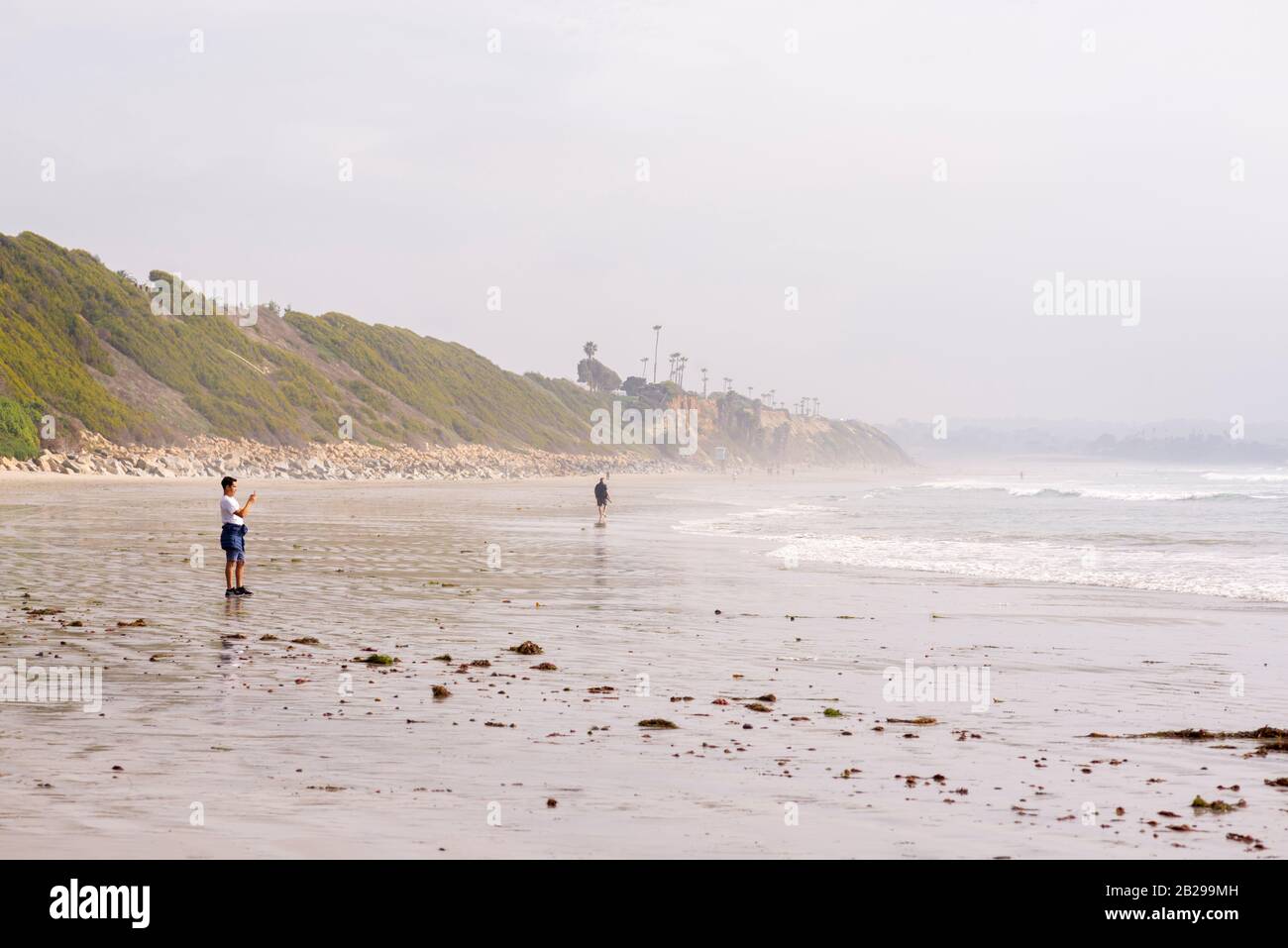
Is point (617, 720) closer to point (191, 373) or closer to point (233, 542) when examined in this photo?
point (233, 542)

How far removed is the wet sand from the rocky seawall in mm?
47428

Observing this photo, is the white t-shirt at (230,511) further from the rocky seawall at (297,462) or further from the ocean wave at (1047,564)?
the rocky seawall at (297,462)

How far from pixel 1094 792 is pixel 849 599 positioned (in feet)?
40.0

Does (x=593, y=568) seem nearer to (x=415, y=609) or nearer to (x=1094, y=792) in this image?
(x=415, y=609)

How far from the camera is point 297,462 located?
8844 cm

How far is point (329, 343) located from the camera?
147m

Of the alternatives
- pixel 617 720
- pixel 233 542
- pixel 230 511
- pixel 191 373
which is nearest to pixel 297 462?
pixel 191 373

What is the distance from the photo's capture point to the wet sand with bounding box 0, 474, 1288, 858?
6.59m

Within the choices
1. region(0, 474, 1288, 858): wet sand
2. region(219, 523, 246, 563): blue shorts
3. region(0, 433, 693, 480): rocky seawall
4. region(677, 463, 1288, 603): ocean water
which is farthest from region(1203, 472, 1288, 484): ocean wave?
region(219, 523, 246, 563): blue shorts

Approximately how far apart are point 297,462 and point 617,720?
8291 cm

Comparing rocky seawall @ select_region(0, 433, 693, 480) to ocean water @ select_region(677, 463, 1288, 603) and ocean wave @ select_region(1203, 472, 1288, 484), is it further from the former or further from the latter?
ocean wave @ select_region(1203, 472, 1288, 484)

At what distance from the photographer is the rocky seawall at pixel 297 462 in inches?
2601

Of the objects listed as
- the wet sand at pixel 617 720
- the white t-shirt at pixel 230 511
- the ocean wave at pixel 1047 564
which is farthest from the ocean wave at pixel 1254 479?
the white t-shirt at pixel 230 511
